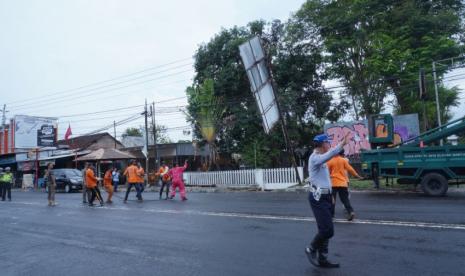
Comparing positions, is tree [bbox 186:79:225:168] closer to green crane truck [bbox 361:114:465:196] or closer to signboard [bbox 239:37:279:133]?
signboard [bbox 239:37:279:133]

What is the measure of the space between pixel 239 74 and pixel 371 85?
932 centimetres

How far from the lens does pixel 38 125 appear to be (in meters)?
45.3

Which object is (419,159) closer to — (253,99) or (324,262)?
(324,262)

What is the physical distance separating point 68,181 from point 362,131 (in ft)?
67.2

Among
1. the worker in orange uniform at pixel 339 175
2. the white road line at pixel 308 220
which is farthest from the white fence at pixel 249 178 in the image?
the worker in orange uniform at pixel 339 175

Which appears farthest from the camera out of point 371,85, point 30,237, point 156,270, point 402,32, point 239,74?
point 239,74

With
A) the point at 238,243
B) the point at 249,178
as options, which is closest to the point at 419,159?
the point at 238,243

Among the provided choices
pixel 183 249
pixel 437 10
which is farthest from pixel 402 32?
pixel 183 249

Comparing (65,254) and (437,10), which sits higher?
(437,10)

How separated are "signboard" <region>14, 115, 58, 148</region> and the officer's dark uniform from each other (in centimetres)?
4391

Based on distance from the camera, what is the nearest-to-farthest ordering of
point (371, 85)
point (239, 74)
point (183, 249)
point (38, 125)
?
point (183, 249), point (371, 85), point (239, 74), point (38, 125)

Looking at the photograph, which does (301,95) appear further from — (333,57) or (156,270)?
(156,270)

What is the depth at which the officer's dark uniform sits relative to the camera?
5.52 metres

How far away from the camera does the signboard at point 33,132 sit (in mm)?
44031
